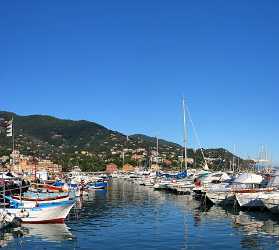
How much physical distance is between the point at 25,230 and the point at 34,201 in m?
9.01

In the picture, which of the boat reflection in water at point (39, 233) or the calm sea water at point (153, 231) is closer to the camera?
the calm sea water at point (153, 231)

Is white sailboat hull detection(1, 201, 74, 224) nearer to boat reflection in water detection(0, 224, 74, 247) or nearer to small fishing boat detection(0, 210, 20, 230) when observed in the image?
boat reflection in water detection(0, 224, 74, 247)

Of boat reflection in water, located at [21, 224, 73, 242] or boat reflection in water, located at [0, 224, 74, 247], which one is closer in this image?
boat reflection in water, located at [0, 224, 74, 247]

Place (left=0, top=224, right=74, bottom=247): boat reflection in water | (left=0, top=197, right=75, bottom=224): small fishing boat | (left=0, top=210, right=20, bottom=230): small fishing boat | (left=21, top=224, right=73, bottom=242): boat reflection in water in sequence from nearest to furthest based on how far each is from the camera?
1. (left=0, top=224, right=74, bottom=247): boat reflection in water
2. (left=21, top=224, right=73, bottom=242): boat reflection in water
3. (left=0, top=210, right=20, bottom=230): small fishing boat
4. (left=0, top=197, right=75, bottom=224): small fishing boat

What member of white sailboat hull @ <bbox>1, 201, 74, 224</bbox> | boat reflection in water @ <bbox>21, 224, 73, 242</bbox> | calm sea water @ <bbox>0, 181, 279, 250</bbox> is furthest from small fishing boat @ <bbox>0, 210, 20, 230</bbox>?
white sailboat hull @ <bbox>1, 201, 74, 224</bbox>

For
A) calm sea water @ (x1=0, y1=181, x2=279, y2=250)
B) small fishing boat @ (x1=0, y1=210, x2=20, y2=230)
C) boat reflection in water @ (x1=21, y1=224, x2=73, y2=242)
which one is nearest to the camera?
calm sea water @ (x1=0, y1=181, x2=279, y2=250)

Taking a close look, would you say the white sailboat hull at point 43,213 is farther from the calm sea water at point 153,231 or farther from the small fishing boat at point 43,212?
the calm sea water at point 153,231

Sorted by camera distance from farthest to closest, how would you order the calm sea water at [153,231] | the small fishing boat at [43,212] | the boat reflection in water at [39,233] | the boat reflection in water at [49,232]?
1. the small fishing boat at [43,212]
2. the boat reflection in water at [49,232]
3. the boat reflection in water at [39,233]
4. the calm sea water at [153,231]

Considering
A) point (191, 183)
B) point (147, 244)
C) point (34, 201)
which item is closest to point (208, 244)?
point (147, 244)

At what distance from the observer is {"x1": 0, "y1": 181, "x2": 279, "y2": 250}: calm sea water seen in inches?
1464

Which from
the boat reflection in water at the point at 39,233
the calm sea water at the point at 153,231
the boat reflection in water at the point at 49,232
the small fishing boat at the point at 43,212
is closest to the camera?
the calm sea water at the point at 153,231

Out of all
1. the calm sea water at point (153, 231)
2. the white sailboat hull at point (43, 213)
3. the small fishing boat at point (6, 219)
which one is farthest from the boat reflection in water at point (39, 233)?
the white sailboat hull at point (43, 213)

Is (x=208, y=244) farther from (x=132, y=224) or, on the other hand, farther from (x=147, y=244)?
(x=132, y=224)

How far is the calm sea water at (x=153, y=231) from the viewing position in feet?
122
